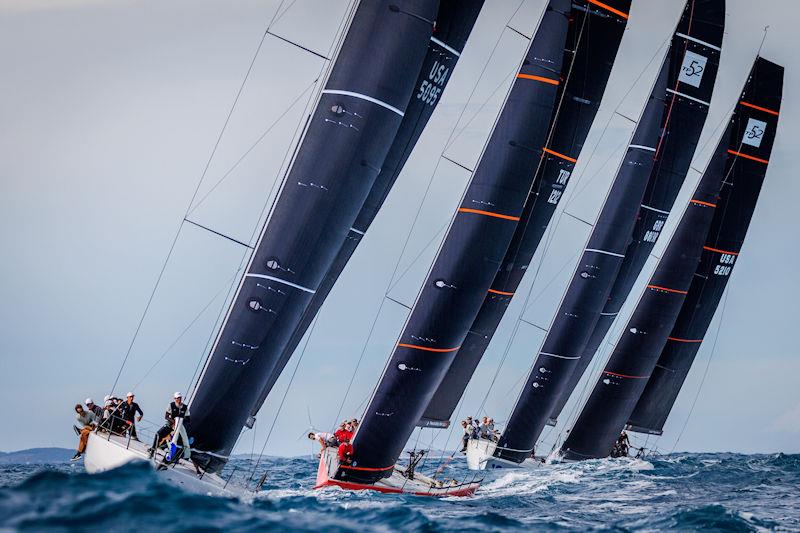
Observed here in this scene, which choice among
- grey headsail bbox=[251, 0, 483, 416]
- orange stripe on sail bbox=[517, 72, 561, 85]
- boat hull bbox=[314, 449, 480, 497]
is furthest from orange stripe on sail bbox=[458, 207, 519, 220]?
boat hull bbox=[314, 449, 480, 497]

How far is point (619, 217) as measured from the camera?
64.2ft

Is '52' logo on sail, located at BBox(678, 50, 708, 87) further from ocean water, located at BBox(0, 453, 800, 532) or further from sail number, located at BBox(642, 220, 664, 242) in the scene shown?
ocean water, located at BBox(0, 453, 800, 532)

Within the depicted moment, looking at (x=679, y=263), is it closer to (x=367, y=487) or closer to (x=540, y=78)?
(x=540, y=78)

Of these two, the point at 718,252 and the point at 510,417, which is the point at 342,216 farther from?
the point at 718,252

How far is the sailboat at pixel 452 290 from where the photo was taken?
1461cm

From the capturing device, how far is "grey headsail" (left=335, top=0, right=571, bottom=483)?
48.0 ft

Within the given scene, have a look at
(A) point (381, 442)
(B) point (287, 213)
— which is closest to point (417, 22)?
(B) point (287, 213)

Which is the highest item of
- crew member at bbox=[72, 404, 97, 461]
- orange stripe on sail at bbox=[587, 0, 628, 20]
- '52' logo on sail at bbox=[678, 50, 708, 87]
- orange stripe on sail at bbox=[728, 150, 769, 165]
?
'52' logo on sail at bbox=[678, 50, 708, 87]

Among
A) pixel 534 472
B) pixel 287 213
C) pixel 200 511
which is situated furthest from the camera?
pixel 534 472

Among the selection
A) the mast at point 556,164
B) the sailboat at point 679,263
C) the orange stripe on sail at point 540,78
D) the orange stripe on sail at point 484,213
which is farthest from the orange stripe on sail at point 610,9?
the sailboat at point 679,263

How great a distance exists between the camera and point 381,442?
1461 centimetres

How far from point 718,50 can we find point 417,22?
1002 centimetres

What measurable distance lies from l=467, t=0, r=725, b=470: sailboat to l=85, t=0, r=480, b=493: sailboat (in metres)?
8.48

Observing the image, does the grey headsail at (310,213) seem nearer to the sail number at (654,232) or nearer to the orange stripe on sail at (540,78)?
the orange stripe on sail at (540,78)
